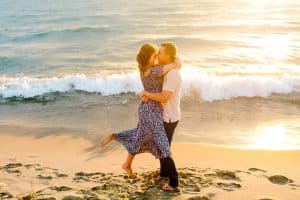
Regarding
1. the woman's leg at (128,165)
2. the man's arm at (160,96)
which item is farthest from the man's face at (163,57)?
the woman's leg at (128,165)

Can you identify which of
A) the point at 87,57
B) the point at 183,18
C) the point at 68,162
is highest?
the point at 183,18

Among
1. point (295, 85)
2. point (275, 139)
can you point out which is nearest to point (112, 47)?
point (295, 85)

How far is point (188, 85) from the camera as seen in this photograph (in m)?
12.9

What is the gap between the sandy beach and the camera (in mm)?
5965

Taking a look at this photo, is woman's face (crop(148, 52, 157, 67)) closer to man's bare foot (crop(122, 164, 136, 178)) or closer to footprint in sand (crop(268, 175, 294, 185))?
man's bare foot (crop(122, 164, 136, 178))

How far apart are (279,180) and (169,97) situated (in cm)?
194

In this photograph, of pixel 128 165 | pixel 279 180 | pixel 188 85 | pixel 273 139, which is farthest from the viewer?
pixel 188 85

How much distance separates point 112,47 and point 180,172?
1293 centimetres

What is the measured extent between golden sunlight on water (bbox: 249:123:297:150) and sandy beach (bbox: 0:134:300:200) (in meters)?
0.38

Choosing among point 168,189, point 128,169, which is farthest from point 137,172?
point 168,189

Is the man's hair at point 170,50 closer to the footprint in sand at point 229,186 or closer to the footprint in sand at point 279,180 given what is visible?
the footprint in sand at point 229,186

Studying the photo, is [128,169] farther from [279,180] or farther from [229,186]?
[279,180]

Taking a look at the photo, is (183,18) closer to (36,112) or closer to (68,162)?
(36,112)

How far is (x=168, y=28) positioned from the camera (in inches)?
941
